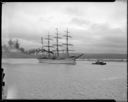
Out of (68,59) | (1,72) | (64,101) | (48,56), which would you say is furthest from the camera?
(48,56)

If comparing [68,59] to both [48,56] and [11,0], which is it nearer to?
[48,56]

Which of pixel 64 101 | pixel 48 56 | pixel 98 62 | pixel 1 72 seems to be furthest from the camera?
pixel 98 62

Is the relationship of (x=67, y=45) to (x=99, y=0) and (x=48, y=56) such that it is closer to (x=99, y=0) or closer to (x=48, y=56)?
(x=48, y=56)

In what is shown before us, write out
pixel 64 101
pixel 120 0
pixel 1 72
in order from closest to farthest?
pixel 1 72 < pixel 64 101 < pixel 120 0

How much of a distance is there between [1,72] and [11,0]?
446mm

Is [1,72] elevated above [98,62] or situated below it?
above

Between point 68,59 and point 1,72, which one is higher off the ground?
point 1,72

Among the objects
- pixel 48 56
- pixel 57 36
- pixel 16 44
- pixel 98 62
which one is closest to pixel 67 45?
pixel 57 36

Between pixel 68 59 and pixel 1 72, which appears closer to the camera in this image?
pixel 1 72

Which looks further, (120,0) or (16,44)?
(16,44)

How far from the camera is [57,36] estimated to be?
15445 mm

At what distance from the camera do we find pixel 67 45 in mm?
15672

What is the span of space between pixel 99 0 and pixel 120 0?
0.48 metres

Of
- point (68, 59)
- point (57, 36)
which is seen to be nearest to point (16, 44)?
point (57, 36)
